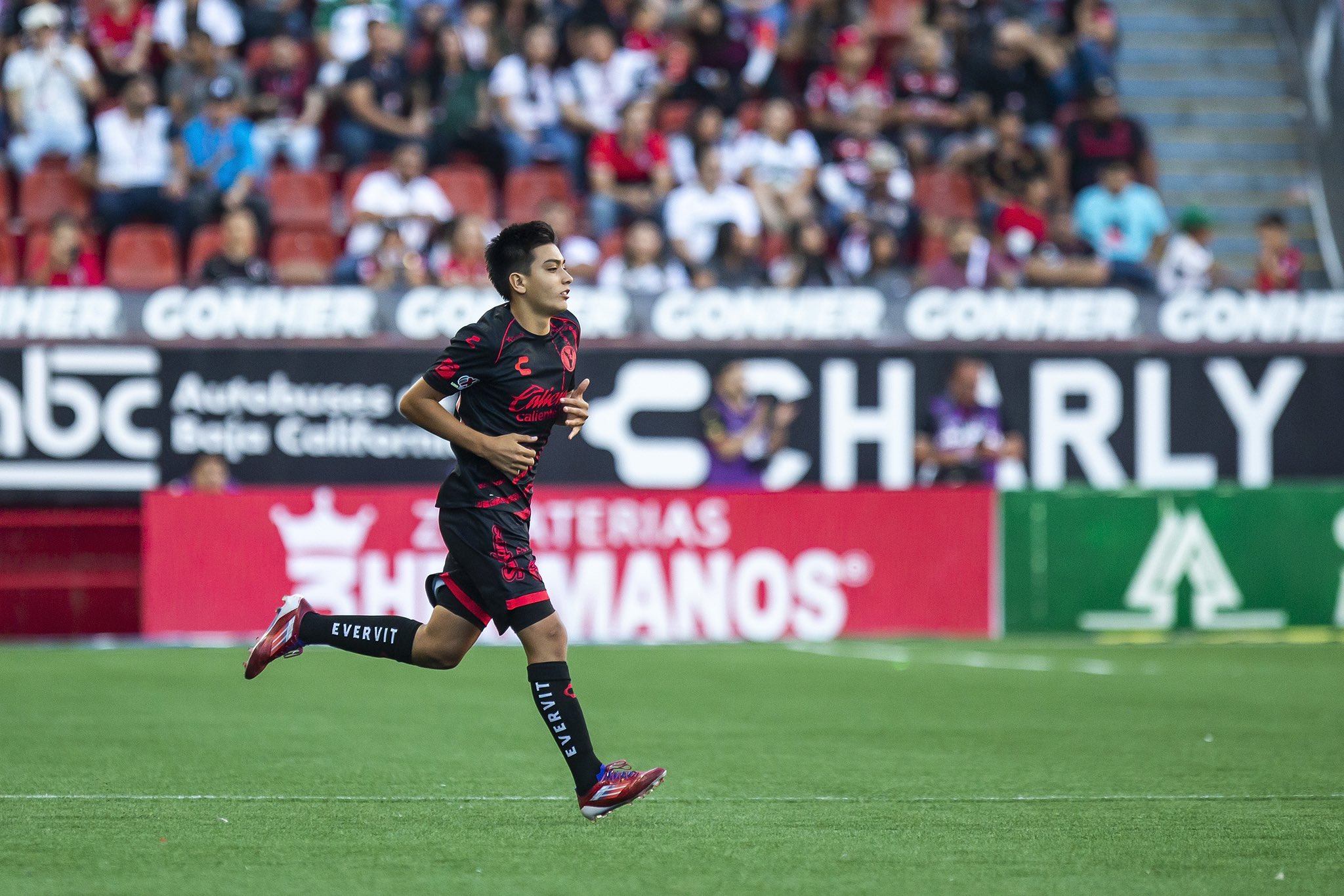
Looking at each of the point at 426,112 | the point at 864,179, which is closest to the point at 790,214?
the point at 864,179

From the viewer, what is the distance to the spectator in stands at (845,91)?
684 inches

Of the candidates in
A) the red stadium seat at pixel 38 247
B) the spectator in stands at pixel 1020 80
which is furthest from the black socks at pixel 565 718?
the spectator in stands at pixel 1020 80

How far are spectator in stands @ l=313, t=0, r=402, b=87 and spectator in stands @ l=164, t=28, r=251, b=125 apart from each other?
751mm

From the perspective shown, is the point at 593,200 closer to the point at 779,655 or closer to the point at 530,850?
the point at 779,655

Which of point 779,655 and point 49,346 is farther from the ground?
point 49,346

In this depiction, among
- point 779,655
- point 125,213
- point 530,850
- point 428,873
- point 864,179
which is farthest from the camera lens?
point 864,179

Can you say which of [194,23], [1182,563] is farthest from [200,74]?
[1182,563]

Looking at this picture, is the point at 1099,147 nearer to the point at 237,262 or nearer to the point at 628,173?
the point at 628,173

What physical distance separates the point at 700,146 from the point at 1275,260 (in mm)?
5092

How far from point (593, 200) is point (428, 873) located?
11.3 metres

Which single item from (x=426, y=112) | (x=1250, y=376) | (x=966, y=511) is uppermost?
(x=426, y=112)

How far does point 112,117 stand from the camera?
1603 cm

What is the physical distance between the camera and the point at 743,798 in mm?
6910

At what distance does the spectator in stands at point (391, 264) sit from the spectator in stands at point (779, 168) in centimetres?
308
